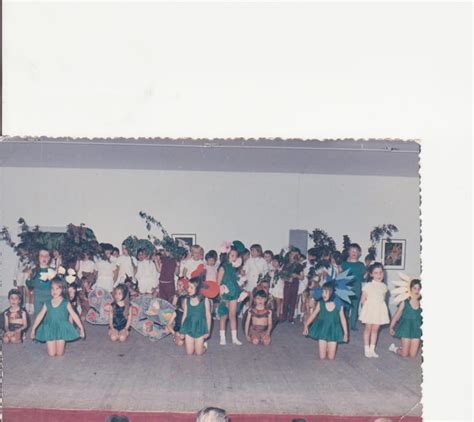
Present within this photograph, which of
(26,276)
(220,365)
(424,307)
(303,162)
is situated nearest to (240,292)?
(220,365)

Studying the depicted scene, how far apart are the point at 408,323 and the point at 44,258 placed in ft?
11.3

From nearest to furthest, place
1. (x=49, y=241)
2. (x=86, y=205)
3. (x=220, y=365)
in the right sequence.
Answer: (x=220, y=365), (x=49, y=241), (x=86, y=205)

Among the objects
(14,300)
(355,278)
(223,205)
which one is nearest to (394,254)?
(355,278)

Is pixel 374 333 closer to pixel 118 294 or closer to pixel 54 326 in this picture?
pixel 118 294

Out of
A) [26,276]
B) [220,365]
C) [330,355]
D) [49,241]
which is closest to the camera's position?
[220,365]

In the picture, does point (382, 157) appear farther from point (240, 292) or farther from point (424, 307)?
point (424, 307)

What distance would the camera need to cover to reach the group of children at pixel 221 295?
158 inches

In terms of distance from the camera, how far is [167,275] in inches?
217

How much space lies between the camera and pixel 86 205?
6016 mm

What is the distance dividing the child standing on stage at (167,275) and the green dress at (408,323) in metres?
2.35

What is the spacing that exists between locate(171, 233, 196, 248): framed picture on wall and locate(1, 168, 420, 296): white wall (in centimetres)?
6

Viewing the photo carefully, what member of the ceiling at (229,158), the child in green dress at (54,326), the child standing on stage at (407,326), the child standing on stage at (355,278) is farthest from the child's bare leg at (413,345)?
the child in green dress at (54,326)

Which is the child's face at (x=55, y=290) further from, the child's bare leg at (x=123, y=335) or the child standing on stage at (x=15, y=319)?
the child's bare leg at (x=123, y=335)

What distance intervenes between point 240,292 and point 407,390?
1.84 m
